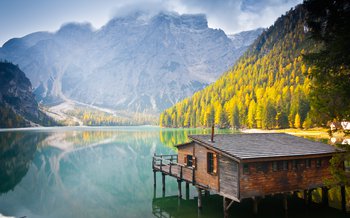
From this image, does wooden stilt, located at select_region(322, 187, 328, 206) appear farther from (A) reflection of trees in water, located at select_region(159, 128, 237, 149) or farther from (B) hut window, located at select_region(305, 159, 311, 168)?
(A) reflection of trees in water, located at select_region(159, 128, 237, 149)

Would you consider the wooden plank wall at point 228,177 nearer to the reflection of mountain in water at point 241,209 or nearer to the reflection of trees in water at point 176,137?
the reflection of mountain in water at point 241,209

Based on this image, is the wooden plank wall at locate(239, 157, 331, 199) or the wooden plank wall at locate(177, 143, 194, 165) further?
the wooden plank wall at locate(177, 143, 194, 165)

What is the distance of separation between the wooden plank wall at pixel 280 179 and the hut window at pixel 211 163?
3.21m

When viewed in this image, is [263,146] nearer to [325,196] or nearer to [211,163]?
[211,163]

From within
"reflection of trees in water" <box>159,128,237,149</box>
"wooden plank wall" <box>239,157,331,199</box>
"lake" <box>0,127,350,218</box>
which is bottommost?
"lake" <box>0,127,350,218</box>

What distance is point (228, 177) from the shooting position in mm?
24141

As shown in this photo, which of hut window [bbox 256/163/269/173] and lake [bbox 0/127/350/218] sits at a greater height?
hut window [bbox 256/163/269/173]

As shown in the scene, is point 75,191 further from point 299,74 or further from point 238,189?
point 299,74

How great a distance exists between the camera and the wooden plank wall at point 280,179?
23.3m

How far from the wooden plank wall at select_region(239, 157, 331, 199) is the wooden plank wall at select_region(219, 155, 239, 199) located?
467 mm

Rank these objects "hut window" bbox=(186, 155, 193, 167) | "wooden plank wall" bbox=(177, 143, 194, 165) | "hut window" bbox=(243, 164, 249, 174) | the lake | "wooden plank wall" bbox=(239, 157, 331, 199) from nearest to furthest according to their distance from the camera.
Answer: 1. "hut window" bbox=(243, 164, 249, 174)
2. "wooden plank wall" bbox=(239, 157, 331, 199)
3. the lake
4. "wooden plank wall" bbox=(177, 143, 194, 165)
5. "hut window" bbox=(186, 155, 193, 167)

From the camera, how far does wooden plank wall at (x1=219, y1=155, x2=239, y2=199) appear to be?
23297mm

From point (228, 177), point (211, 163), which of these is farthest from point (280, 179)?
point (211, 163)

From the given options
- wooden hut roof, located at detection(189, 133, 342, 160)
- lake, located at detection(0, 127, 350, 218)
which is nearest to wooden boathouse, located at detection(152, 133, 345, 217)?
wooden hut roof, located at detection(189, 133, 342, 160)
